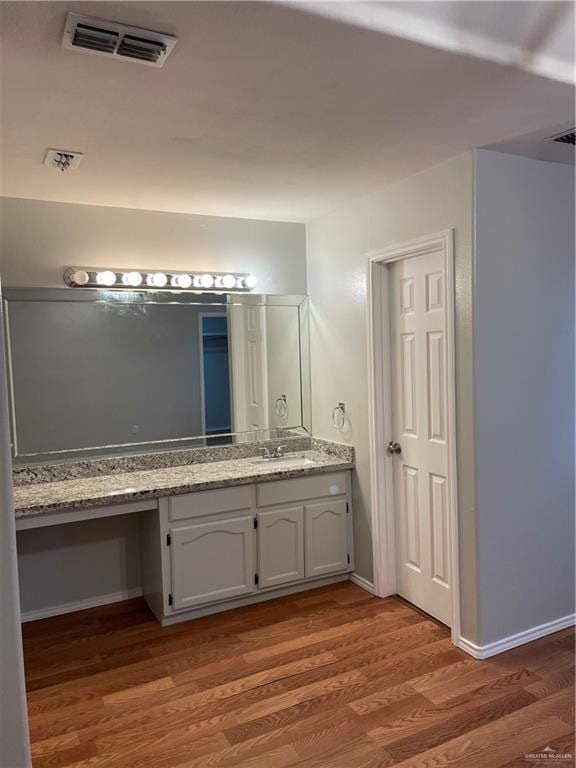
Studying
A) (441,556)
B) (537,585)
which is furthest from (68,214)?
(537,585)

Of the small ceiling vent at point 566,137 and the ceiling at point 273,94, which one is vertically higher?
the small ceiling vent at point 566,137

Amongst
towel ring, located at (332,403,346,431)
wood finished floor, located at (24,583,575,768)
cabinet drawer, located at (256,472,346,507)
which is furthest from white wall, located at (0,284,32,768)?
towel ring, located at (332,403,346,431)

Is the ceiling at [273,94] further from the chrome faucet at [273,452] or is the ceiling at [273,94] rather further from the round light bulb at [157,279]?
the chrome faucet at [273,452]

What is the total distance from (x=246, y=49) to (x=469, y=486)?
2.04m

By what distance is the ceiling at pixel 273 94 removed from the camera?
4.86ft

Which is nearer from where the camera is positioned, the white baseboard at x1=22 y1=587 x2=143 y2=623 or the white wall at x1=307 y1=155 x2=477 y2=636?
the white wall at x1=307 y1=155 x2=477 y2=636

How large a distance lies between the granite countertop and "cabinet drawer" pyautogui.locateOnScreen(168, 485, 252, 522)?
0.13 feet

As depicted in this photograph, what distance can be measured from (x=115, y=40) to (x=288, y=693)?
8.24ft

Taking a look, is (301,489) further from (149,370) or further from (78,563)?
(78,563)

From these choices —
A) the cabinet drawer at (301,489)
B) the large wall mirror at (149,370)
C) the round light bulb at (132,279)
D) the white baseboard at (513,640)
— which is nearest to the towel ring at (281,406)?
the large wall mirror at (149,370)

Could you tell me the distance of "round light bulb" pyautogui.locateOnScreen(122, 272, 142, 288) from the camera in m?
3.26

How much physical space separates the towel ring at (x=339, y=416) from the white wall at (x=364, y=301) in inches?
1.8

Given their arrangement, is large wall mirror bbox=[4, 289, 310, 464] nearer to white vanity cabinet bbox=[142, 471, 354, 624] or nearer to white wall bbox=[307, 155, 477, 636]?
white wall bbox=[307, 155, 477, 636]

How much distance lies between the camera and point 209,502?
313 cm
